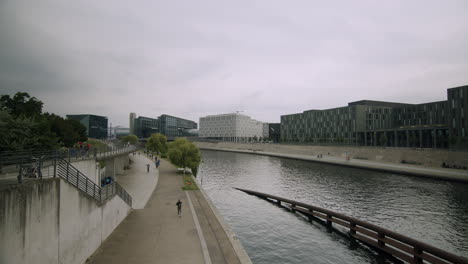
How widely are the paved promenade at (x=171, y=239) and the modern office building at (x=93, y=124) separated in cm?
13564

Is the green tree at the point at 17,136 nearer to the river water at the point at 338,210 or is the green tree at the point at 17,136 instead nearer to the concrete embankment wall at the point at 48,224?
the concrete embankment wall at the point at 48,224

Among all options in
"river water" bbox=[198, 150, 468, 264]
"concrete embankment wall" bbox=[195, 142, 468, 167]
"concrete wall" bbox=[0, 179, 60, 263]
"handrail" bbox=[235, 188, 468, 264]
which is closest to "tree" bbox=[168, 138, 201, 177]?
"river water" bbox=[198, 150, 468, 264]

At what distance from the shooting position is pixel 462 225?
23.3m

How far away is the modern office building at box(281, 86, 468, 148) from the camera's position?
240 feet

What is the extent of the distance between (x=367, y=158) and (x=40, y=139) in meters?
82.1

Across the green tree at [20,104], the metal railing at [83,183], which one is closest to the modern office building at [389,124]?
the metal railing at [83,183]

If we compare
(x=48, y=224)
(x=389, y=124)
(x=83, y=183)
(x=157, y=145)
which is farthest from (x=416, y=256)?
(x=389, y=124)

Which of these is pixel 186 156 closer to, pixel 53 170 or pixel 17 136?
pixel 17 136

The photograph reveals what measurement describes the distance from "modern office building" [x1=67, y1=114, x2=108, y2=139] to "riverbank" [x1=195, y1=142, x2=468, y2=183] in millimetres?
64345

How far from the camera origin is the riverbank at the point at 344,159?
1820 inches

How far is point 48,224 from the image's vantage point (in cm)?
991

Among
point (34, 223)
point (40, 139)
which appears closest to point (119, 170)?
→ point (40, 139)

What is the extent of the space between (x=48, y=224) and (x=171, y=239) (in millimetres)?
7242

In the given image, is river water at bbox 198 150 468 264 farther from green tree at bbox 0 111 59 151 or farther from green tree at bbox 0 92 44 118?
green tree at bbox 0 92 44 118
